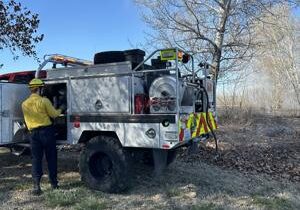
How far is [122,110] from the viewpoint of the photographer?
6734 millimetres

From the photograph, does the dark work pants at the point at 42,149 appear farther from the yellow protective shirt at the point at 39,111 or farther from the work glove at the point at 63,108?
the work glove at the point at 63,108

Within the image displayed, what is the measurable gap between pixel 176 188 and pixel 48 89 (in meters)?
2.99

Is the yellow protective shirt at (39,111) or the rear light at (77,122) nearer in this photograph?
the yellow protective shirt at (39,111)

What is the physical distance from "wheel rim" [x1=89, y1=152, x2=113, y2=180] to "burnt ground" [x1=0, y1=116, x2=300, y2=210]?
12.9 inches

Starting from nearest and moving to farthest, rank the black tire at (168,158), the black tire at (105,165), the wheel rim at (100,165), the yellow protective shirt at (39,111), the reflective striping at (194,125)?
the reflective striping at (194,125) → the black tire at (105,165) → the yellow protective shirt at (39,111) → the wheel rim at (100,165) → the black tire at (168,158)

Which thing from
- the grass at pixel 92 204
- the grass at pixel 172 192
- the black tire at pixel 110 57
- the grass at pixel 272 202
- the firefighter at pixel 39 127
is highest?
the black tire at pixel 110 57

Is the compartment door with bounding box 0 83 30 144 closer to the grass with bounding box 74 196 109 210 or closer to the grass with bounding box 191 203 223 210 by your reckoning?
the grass with bounding box 74 196 109 210

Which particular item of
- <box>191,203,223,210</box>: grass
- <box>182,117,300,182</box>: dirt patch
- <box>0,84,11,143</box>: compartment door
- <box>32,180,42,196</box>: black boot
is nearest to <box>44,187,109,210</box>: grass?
<box>32,180,42,196</box>: black boot

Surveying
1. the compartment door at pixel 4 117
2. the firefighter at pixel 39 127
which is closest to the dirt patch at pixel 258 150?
the firefighter at pixel 39 127

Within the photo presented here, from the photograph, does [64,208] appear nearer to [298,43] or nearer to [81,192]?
[81,192]

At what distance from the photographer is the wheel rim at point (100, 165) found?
7.12 meters

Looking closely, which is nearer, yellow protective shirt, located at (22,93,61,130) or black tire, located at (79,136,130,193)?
black tire, located at (79,136,130,193)

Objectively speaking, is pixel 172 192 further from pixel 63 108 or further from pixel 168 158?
pixel 63 108

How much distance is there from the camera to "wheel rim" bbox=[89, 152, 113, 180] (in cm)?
712
